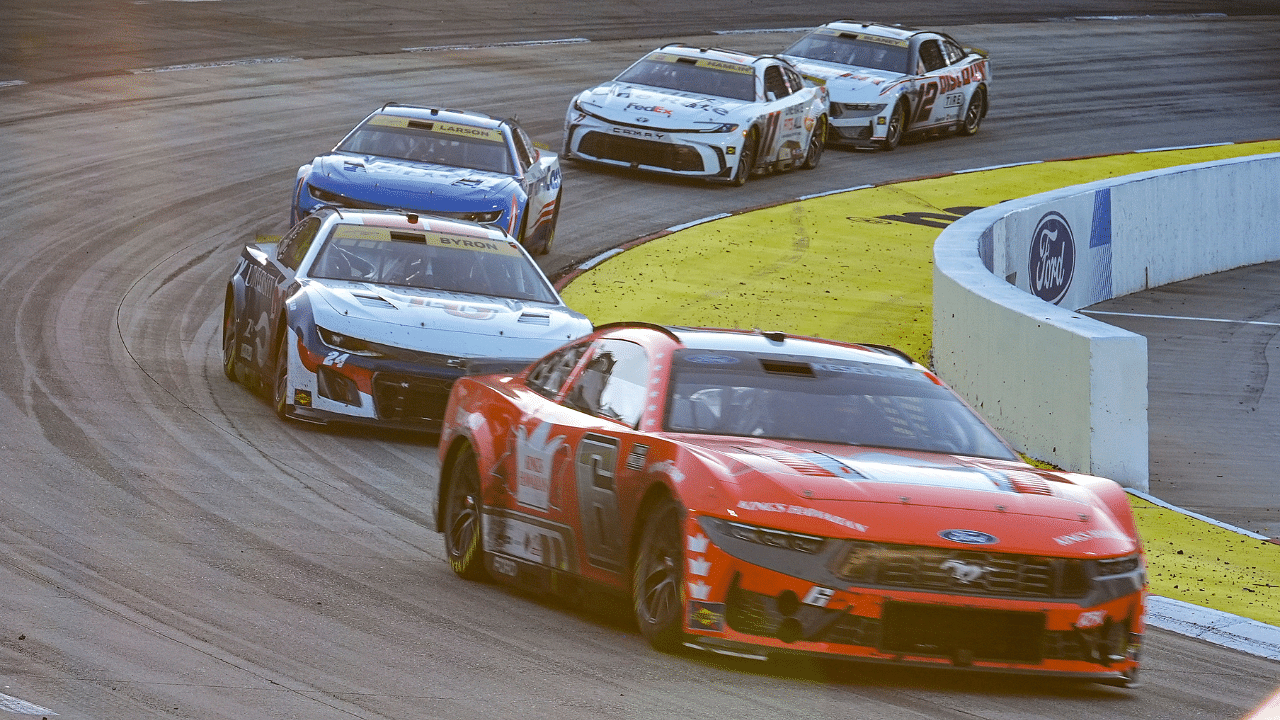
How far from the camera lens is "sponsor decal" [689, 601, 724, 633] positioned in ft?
21.2

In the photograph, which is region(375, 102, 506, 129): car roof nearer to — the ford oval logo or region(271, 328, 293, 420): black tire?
region(271, 328, 293, 420): black tire

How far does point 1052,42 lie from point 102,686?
35643 millimetres

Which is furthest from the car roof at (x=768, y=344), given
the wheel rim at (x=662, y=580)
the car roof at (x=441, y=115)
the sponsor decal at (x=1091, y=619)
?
the car roof at (x=441, y=115)

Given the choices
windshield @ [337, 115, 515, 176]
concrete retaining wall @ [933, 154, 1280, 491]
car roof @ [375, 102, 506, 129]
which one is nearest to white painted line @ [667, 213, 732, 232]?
car roof @ [375, 102, 506, 129]

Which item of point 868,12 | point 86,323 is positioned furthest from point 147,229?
point 868,12

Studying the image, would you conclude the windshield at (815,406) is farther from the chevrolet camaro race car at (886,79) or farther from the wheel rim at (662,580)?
the chevrolet camaro race car at (886,79)

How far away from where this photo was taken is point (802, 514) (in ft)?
21.0

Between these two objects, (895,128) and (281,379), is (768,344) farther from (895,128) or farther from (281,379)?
(895,128)

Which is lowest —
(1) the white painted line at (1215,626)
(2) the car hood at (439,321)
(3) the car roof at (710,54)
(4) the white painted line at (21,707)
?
(1) the white painted line at (1215,626)

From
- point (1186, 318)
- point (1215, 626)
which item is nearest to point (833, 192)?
point (1186, 318)

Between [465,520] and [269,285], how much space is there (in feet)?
15.1

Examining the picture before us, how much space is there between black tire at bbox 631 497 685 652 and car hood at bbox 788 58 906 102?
65.8 feet

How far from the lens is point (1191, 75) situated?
36.6 metres

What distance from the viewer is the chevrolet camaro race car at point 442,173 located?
16.3m
